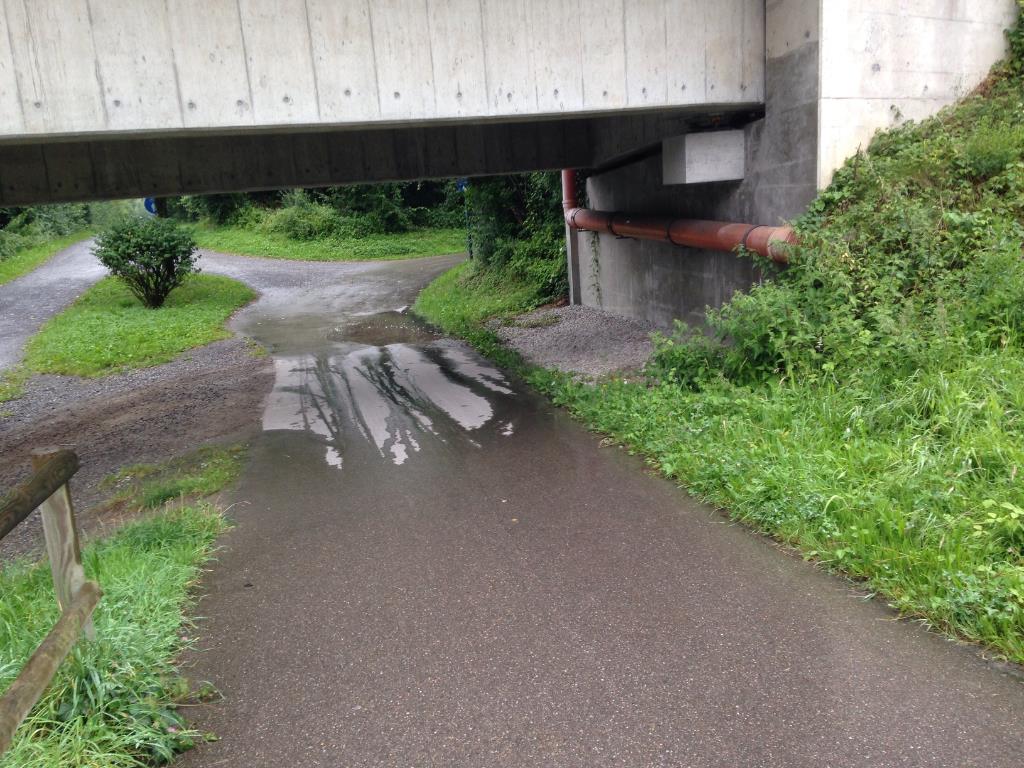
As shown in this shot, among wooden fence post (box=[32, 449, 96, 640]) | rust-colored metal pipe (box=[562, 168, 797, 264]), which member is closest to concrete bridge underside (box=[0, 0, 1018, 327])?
rust-colored metal pipe (box=[562, 168, 797, 264])

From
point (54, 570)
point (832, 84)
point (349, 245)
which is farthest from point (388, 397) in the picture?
point (349, 245)

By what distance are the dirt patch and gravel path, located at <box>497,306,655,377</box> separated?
3820 mm

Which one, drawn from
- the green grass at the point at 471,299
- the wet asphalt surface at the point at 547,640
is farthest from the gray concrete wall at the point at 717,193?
the wet asphalt surface at the point at 547,640

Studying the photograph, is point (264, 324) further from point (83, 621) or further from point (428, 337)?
point (83, 621)

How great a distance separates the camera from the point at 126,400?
1141 centimetres

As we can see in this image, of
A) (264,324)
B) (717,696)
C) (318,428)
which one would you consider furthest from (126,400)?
(717,696)

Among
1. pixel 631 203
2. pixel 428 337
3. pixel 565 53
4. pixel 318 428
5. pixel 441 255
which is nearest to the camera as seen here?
pixel 565 53

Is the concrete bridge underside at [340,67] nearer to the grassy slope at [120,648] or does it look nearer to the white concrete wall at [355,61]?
the white concrete wall at [355,61]

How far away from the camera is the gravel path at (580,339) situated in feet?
34.6

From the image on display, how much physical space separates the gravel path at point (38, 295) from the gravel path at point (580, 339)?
9.25 meters

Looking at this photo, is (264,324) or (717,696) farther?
(264,324)

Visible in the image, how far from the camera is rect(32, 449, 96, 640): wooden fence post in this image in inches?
141

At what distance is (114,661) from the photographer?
3.60m

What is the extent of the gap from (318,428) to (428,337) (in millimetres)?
6258
